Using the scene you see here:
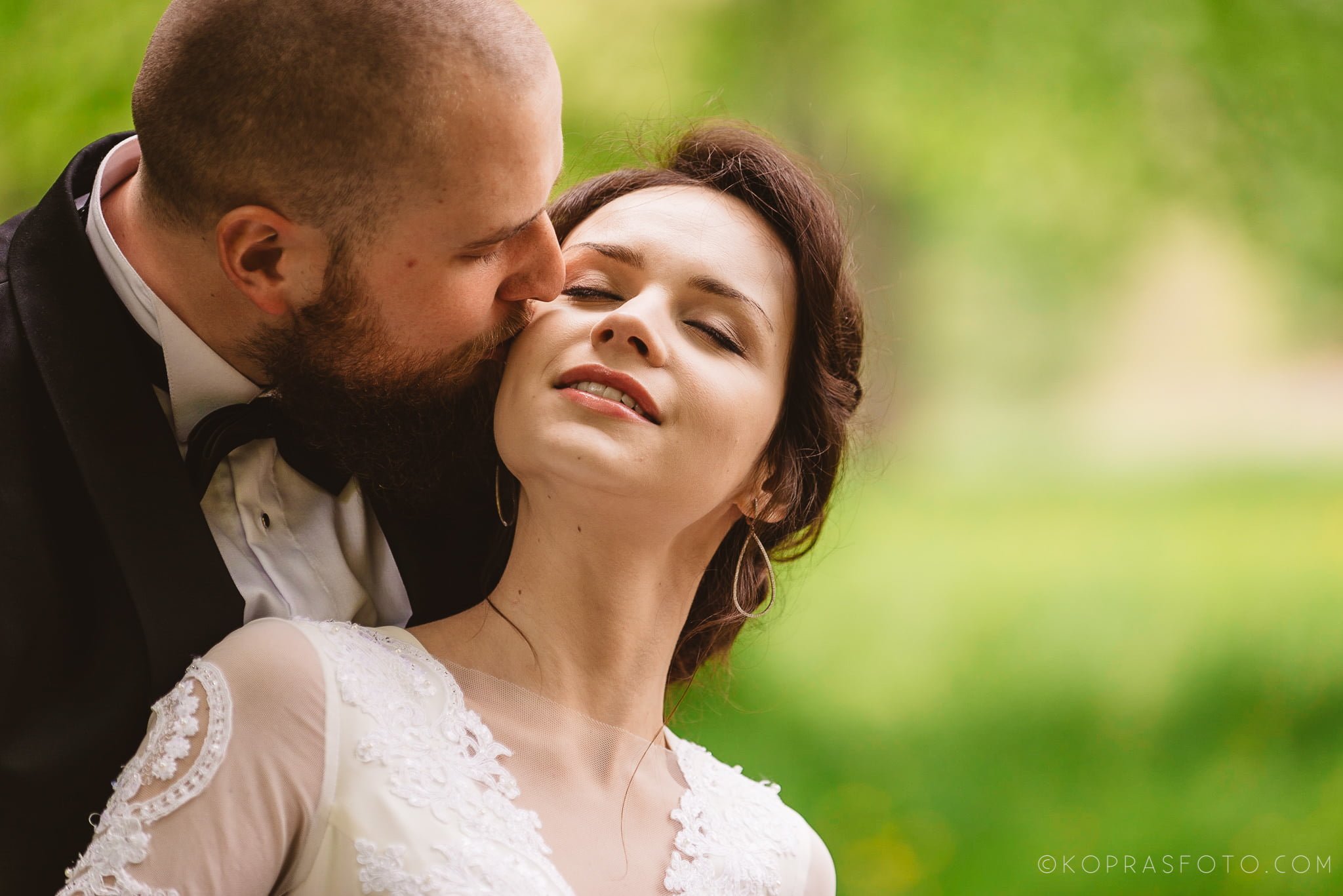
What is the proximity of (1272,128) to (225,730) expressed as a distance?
364cm

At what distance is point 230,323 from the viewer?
167 cm

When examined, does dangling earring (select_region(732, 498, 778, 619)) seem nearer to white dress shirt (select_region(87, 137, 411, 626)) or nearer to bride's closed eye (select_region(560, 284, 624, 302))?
bride's closed eye (select_region(560, 284, 624, 302))

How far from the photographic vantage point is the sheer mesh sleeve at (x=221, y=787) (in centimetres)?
127

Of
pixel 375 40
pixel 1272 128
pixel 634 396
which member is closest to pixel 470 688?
pixel 634 396

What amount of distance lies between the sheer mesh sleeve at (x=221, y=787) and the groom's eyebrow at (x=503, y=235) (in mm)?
614

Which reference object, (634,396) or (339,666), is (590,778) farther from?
(634,396)

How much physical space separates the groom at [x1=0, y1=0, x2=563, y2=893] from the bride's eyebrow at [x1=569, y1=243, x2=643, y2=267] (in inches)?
3.5

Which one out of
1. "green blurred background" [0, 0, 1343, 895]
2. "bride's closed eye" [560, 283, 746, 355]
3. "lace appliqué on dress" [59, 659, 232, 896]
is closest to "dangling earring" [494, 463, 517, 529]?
"bride's closed eye" [560, 283, 746, 355]

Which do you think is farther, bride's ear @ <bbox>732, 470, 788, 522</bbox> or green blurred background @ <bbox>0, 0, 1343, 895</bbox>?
green blurred background @ <bbox>0, 0, 1343, 895</bbox>

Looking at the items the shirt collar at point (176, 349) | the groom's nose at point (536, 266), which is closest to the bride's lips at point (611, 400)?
the groom's nose at point (536, 266)

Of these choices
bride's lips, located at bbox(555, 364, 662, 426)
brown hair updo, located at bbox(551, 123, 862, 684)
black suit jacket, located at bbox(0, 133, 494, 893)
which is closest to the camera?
black suit jacket, located at bbox(0, 133, 494, 893)

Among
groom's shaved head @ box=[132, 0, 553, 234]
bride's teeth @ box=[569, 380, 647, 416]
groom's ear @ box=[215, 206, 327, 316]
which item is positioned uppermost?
groom's shaved head @ box=[132, 0, 553, 234]

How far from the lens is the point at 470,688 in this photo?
155 centimetres

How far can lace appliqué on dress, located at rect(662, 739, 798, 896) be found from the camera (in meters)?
1.60
